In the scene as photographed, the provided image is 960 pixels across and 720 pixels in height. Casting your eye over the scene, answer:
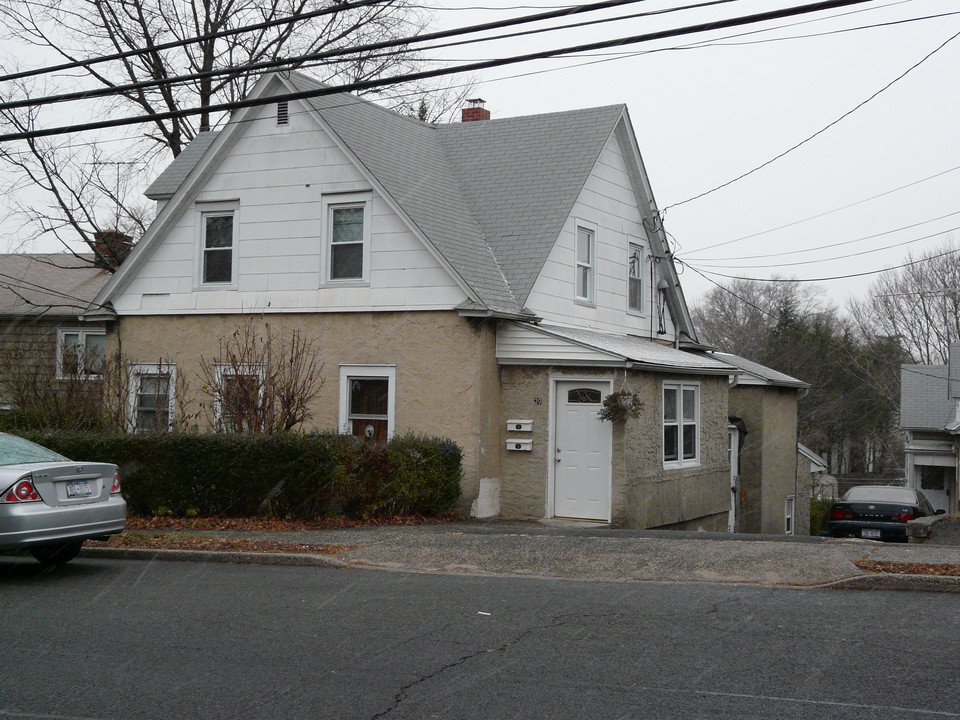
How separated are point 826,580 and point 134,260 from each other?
14.9m

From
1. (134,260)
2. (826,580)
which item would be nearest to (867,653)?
(826,580)

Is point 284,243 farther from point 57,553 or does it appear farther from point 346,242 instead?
point 57,553

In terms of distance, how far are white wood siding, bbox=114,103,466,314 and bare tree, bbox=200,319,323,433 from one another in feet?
2.40

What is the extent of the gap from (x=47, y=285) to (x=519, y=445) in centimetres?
1873

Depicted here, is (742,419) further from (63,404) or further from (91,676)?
(91,676)

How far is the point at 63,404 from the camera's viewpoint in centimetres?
1792

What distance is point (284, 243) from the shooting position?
61.2 feet

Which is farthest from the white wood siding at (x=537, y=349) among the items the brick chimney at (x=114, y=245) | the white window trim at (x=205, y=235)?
the brick chimney at (x=114, y=245)

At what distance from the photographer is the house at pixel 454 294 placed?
667 inches

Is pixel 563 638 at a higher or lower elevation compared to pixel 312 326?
lower

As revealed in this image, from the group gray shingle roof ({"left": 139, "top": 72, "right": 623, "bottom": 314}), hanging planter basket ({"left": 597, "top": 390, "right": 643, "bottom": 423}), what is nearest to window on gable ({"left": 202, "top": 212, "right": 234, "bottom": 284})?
gray shingle roof ({"left": 139, "top": 72, "right": 623, "bottom": 314})

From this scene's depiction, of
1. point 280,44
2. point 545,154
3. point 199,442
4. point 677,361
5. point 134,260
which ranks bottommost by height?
point 199,442

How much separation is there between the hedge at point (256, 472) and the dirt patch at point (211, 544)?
6.52ft

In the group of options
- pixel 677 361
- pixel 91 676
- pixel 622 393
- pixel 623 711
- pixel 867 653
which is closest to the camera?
pixel 623 711
